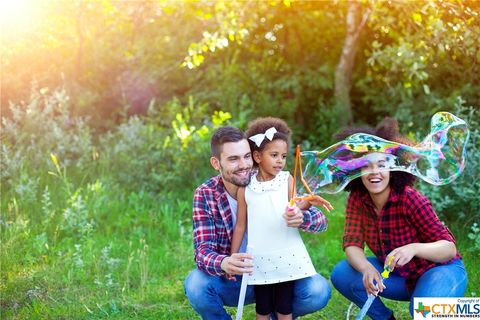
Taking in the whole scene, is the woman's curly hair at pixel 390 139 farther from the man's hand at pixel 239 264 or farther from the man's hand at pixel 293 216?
the man's hand at pixel 239 264

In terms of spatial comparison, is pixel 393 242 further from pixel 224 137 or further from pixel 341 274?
pixel 224 137

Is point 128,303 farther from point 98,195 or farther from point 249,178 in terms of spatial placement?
point 98,195

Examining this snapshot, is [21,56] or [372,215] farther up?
[21,56]

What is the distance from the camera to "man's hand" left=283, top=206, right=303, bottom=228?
283 cm

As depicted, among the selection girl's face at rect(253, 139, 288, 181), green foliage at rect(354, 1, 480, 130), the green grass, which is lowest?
the green grass

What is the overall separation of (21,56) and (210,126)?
273cm

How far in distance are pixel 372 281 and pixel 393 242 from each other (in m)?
0.27

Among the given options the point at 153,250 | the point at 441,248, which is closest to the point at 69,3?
the point at 153,250

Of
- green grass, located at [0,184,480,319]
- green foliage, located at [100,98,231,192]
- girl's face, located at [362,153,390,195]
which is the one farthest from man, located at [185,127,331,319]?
green foliage, located at [100,98,231,192]

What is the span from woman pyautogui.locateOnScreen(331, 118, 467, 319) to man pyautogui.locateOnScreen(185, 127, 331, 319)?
0.68ft

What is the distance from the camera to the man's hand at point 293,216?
2835 mm

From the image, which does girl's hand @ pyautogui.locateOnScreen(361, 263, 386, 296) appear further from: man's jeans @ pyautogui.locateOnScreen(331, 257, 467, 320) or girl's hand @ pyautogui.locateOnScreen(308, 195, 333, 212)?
girl's hand @ pyautogui.locateOnScreen(308, 195, 333, 212)

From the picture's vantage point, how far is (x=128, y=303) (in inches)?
153

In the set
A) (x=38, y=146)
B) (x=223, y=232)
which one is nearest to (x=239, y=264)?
(x=223, y=232)
